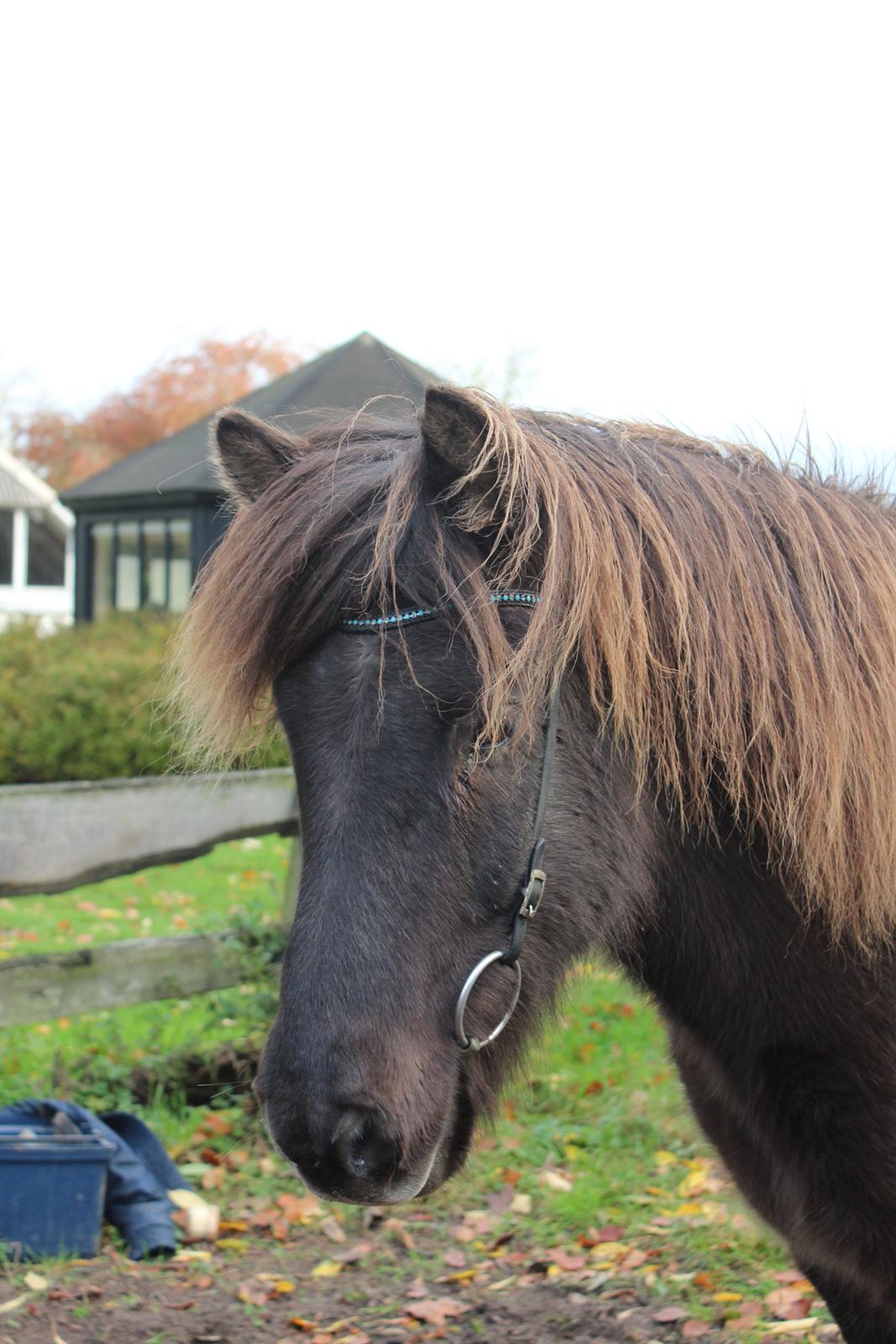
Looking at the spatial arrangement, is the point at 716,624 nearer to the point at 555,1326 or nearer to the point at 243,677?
the point at 243,677

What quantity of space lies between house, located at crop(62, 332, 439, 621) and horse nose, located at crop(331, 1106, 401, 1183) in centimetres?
1314

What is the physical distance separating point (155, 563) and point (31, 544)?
24602 mm

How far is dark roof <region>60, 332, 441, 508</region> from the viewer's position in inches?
603

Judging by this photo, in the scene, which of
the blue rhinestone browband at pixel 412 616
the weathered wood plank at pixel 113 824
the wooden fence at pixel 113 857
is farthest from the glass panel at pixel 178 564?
the blue rhinestone browband at pixel 412 616

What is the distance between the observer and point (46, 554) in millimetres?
41844

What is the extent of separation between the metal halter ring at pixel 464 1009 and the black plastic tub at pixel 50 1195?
2.24m

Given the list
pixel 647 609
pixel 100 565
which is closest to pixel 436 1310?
pixel 647 609

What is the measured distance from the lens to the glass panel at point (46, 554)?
4134cm

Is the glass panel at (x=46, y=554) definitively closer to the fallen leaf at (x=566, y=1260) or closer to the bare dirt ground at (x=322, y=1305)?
the bare dirt ground at (x=322, y=1305)

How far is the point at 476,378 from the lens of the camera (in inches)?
1059

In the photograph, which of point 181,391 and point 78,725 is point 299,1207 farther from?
point 181,391

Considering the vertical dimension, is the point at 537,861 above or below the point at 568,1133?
above

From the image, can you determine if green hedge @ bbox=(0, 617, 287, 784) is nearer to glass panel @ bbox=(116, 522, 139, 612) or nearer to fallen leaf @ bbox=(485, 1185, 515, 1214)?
fallen leaf @ bbox=(485, 1185, 515, 1214)

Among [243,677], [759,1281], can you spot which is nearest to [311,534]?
[243,677]
